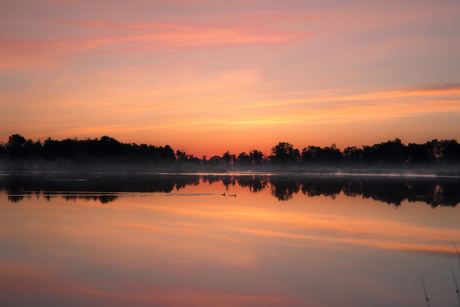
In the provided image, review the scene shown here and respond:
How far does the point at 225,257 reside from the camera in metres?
15.7

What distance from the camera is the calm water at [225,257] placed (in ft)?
38.2

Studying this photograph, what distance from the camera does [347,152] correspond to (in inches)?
7559

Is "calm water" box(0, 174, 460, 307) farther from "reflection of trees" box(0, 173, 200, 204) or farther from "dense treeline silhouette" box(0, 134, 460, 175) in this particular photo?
"dense treeline silhouette" box(0, 134, 460, 175)

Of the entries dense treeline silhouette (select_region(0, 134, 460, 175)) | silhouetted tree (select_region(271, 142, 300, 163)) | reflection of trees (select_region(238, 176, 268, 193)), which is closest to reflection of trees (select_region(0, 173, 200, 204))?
reflection of trees (select_region(238, 176, 268, 193))

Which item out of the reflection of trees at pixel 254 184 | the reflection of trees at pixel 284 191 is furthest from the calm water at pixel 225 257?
the reflection of trees at pixel 254 184

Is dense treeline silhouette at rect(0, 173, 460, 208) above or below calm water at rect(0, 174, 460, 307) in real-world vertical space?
above

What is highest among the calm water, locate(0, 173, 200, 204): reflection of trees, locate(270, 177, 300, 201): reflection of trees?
locate(0, 173, 200, 204): reflection of trees

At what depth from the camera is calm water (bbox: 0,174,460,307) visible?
11.6 m

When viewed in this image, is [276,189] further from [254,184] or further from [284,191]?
[254,184]

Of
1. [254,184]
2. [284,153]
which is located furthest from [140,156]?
[254,184]

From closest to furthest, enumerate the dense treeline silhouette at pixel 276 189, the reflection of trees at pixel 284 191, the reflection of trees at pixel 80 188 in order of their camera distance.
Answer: the dense treeline silhouette at pixel 276 189, the reflection of trees at pixel 80 188, the reflection of trees at pixel 284 191

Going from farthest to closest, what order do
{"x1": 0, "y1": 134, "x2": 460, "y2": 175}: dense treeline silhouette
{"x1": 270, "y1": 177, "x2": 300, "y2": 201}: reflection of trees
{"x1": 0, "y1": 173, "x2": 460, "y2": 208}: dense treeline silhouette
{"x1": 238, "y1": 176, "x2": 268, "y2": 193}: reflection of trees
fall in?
1. {"x1": 0, "y1": 134, "x2": 460, "y2": 175}: dense treeline silhouette
2. {"x1": 238, "y1": 176, "x2": 268, "y2": 193}: reflection of trees
3. {"x1": 270, "y1": 177, "x2": 300, "y2": 201}: reflection of trees
4. {"x1": 0, "y1": 173, "x2": 460, "y2": 208}: dense treeline silhouette

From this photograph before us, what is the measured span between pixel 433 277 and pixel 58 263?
11.0 m

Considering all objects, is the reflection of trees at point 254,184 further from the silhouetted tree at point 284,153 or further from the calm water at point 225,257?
the silhouetted tree at point 284,153
